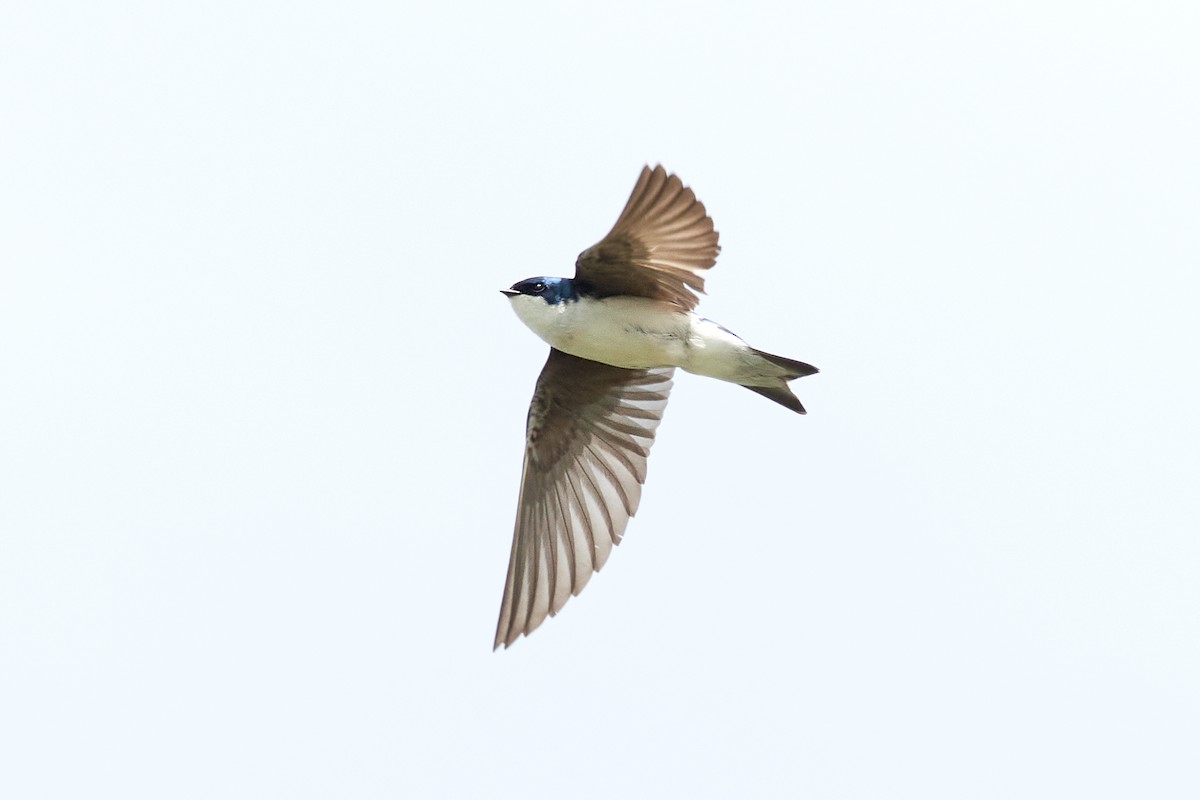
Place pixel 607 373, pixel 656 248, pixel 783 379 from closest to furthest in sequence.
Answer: pixel 656 248, pixel 783 379, pixel 607 373

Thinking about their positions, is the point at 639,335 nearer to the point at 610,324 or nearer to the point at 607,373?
the point at 610,324

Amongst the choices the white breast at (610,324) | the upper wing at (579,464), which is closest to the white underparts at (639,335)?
the white breast at (610,324)

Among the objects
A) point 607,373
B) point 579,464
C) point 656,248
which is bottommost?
point 579,464

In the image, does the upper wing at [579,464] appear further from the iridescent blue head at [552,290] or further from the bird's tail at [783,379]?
the iridescent blue head at [552,290]

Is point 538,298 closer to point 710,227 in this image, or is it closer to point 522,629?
point 710,227

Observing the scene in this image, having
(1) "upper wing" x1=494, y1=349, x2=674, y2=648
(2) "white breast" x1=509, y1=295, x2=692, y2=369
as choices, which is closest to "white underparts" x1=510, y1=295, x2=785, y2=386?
(2) "white breast" x1=509, y1=295, x2=692, y2=369

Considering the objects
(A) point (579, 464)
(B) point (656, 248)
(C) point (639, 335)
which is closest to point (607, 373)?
(A) point (579, 464)
